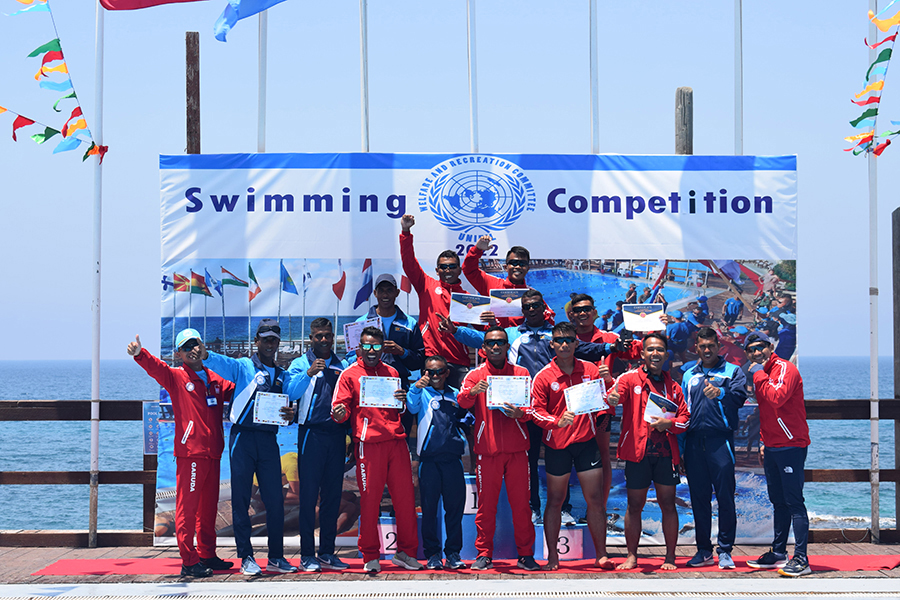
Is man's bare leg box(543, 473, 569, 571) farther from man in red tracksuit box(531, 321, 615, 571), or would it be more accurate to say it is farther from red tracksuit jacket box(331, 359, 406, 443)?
red tracksuit jacket box(331, 359, 406, 443)

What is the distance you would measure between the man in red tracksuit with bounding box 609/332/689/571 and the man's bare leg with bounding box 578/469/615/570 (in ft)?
0.53

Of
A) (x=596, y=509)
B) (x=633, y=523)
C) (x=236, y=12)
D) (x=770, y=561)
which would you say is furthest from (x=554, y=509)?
(x=236, y=12)

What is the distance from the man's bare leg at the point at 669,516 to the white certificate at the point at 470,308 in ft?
Result: 6.49

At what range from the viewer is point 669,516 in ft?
21.3

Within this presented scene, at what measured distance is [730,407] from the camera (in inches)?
258

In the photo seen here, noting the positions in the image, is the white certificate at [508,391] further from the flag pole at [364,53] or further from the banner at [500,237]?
the flag pole at [364,53]

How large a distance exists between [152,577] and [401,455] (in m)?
2.19

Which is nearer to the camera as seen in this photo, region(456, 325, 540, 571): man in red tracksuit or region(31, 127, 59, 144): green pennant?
region(456, 325, 540, 571): man in red tracksuit

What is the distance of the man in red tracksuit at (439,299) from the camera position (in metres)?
6.86

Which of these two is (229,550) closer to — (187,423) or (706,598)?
(187,423)

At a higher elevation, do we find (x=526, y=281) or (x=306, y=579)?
(x=526, y=281)

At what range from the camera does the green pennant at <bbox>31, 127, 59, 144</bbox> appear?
23.3 feet

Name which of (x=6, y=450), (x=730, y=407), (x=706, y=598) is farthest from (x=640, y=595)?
(x=6, y=450)

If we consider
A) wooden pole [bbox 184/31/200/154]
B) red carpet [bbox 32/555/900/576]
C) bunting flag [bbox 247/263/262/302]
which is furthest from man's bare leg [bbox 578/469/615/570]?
wooden pole [bbox 184/31/200/154]
